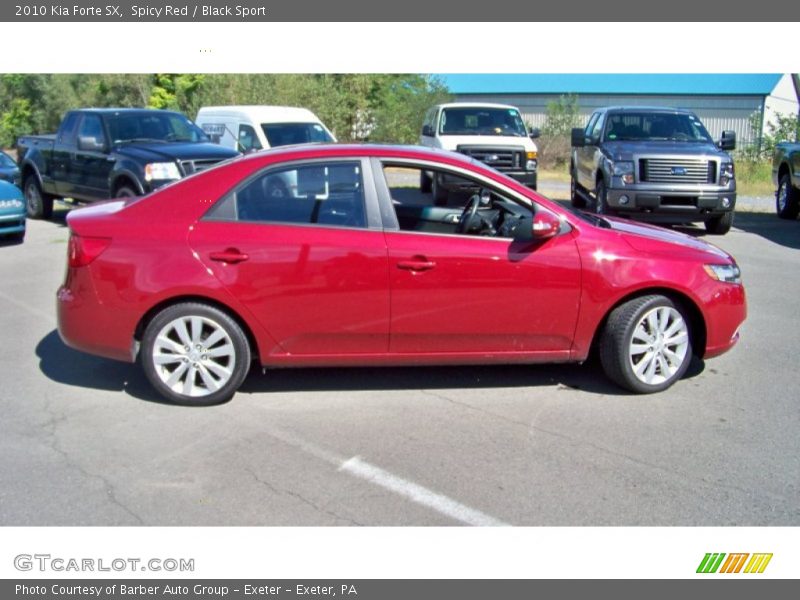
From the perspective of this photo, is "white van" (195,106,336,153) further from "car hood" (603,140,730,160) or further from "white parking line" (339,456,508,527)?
"white parking line" (339,456,508,527)

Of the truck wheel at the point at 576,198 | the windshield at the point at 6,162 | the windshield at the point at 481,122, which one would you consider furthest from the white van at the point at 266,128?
the truck wheel at the point at 576,198

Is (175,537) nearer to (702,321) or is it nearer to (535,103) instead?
(702,321)

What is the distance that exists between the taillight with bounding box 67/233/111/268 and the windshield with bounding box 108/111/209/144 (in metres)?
7.67

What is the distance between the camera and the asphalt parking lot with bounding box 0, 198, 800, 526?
4.16 meters

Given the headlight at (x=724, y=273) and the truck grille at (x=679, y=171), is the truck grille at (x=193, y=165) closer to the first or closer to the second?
the truck grille at (x=679, y=171)

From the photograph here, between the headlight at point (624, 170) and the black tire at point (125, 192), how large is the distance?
7.09m

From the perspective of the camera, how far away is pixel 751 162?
25.3 metres

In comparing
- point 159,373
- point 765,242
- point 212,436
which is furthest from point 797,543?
point 765,242

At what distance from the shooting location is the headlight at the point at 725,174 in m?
12.6

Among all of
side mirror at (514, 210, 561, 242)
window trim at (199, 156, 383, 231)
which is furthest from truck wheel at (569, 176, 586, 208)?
window trim at (199, 156, 383, 231)

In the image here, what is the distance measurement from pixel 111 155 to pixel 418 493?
964 cm

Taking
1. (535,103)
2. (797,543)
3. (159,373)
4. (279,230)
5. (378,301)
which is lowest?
(797,543)

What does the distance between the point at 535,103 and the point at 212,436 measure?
35.1 m

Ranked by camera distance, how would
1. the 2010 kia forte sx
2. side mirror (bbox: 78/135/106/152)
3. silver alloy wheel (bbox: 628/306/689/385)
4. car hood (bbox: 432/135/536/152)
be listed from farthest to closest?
car hood (bbox: 432/135/536/152), side mirror (bbox: 78/135/106/152), silver alloy wheel (bbox: 628/306/689/385), the 2010 kia forte sx
